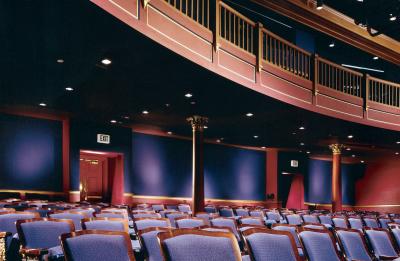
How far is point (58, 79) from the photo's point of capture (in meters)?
9.58

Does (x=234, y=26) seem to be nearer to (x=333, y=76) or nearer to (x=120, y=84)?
(x=120, y=84)

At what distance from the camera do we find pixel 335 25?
511 inches

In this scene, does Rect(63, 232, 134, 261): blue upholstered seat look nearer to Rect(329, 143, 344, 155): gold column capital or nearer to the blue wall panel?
the blue wall panel

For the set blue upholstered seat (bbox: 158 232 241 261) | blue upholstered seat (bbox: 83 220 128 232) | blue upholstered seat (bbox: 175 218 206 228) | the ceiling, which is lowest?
blue upholstered seat (bbox: 175 218 206 228)

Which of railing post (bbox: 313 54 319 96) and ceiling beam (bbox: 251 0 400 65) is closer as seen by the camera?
railing post (bbox: 313 54 319 96)

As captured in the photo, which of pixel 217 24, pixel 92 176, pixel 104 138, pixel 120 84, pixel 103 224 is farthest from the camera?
pixel 92 176

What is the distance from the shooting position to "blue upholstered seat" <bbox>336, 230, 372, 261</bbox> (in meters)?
4.35

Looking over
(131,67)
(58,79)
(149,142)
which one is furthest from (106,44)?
(149,142)

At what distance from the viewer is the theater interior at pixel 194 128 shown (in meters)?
3.99

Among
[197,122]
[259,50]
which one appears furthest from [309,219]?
[197,122]

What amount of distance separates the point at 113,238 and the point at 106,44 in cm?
471

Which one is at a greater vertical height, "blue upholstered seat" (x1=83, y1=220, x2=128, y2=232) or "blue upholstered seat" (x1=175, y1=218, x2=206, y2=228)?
"blue upholstered seat" (x1=83, y1=220, x2=128, y2=232)

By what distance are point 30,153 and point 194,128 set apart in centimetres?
482

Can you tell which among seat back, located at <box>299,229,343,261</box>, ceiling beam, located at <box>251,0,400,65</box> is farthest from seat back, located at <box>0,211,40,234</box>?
ceiling beam, located at <box>251,0,400,65</box>
